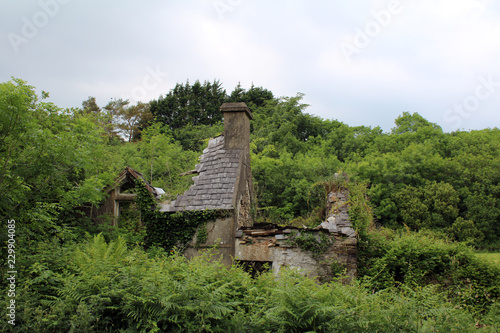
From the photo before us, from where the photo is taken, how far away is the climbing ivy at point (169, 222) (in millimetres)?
9586

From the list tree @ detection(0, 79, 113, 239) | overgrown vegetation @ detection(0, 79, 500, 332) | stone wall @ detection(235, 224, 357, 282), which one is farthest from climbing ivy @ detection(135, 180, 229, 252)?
tree @ detection(0, 79, 113, 239)

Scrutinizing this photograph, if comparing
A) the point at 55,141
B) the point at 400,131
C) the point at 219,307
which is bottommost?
the point at 219,307

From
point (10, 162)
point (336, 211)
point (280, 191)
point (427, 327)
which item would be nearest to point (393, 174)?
point (280, 191)

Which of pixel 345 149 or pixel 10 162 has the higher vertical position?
pixel 345 149

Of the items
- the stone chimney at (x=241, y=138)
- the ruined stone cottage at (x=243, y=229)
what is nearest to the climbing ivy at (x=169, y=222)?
the ruined stone cottage at (x=243, y=229)

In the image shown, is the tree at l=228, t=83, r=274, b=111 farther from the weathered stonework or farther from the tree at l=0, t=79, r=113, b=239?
the tree at l=0, t=79, r=113, b=239

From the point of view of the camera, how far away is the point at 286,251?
9.16 m

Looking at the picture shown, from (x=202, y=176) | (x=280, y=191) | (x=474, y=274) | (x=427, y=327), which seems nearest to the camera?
(x=427, y=327)

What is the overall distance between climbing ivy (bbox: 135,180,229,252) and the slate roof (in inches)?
7.4

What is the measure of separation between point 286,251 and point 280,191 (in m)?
11.9

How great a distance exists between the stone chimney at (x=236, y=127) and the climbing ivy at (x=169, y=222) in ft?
8.15

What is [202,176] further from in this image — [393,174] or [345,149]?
[345,149]

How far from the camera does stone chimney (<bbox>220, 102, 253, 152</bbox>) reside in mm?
11031

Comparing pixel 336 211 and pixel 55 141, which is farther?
pixel 336 211
